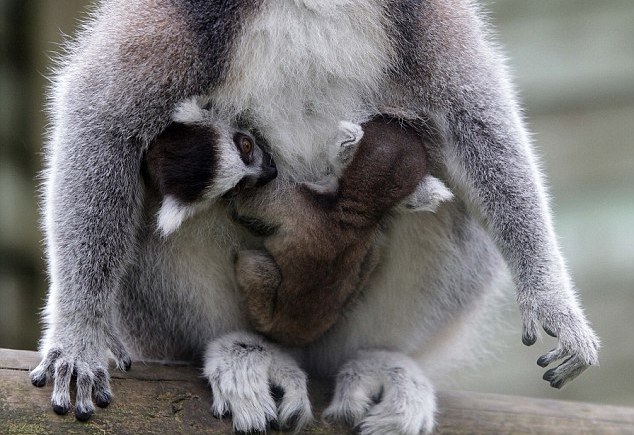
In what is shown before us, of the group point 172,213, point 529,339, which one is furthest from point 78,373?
point 529,339

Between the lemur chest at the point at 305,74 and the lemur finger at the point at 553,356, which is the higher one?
the lemur chest at the point at 305,74

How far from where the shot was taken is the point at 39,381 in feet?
13.7

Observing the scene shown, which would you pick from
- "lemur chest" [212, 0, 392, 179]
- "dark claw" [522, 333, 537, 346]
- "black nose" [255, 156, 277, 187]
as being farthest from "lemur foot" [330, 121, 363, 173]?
"dark claw" [522, 333, 537, 346]

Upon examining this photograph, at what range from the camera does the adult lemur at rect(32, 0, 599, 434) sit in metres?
4.52

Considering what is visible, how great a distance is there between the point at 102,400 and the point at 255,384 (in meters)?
0.75

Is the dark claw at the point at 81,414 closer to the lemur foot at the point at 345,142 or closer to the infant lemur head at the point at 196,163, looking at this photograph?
the infant lemur head at the point at 196,163

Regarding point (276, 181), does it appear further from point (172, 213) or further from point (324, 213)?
point (172, 213)

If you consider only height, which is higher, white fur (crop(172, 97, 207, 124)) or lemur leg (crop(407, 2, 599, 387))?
white fur (crop(172, 97, 207, 124))

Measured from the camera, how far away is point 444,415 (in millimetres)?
4988

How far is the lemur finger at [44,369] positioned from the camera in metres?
4.18

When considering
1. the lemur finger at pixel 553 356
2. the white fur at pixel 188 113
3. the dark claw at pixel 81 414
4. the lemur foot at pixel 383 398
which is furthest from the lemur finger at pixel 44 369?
the lemur finger at pixel 553 356

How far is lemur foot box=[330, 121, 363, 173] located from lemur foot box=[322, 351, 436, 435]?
43.5 inches

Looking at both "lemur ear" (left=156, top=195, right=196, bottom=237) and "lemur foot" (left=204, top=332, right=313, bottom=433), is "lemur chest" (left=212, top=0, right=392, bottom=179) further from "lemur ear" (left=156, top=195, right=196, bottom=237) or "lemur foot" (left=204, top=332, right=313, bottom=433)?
"lemur foot" (left=204, top=332, right=313, bottom=433)

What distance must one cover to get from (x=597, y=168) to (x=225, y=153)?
19.2 feet
